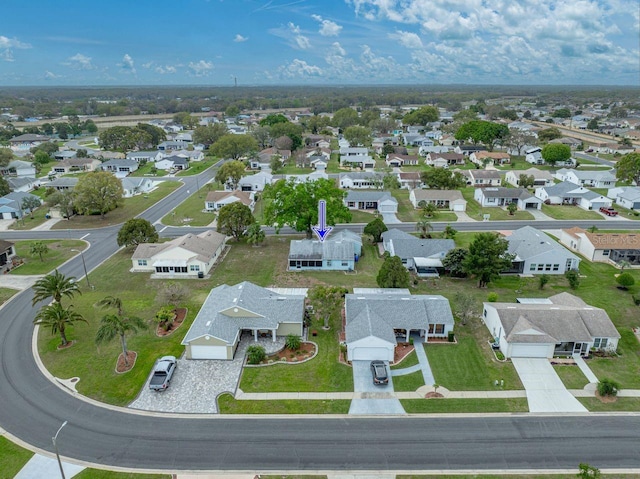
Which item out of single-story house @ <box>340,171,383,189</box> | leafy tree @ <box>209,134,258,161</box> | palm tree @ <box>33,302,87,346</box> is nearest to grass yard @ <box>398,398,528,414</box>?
palm tree @ <box>33,302,87,346</box>

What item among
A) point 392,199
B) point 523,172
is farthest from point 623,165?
point 392,199

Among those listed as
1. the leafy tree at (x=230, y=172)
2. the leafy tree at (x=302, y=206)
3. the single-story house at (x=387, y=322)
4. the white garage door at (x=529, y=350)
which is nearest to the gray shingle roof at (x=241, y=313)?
the single-story house at (x=387, y=322)

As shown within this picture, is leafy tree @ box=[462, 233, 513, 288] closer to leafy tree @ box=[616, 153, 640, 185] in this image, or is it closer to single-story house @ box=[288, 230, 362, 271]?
single-story house @ box=[288, 230, 362, 271]

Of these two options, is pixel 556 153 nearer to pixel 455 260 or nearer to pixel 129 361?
pixel 455 260

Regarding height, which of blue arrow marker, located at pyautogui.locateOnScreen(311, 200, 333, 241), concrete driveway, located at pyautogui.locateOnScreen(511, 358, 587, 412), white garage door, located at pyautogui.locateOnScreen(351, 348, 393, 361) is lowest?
concrete driveway, located at pyautogui.locateOnScreen(511, 358, 587, 412)

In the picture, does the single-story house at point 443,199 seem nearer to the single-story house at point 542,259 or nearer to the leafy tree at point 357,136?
the single-story house at point 542,259

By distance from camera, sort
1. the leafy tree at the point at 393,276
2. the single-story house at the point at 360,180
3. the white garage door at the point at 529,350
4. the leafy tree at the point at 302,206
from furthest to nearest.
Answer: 1. the single-story house at the point at 360,180
2. the leafy tree at the point at 302,206
3. the leafy tree at the point at 393,276
4. the white garage door at the point at 529,350

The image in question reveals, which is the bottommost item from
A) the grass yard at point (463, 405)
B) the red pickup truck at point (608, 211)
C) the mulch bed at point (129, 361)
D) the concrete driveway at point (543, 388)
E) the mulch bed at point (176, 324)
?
the red pickup truck at point (608, 211)
